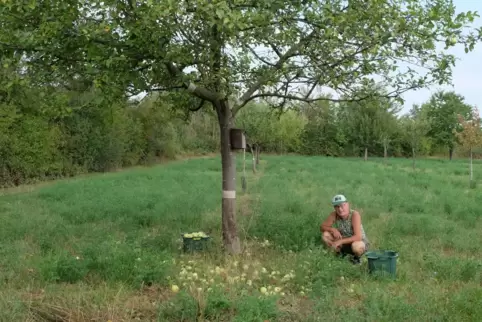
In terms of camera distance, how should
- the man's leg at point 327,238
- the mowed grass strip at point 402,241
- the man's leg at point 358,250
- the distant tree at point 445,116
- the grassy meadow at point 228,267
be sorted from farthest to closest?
the distant tree at point 445,116 < the man's leg at point 327,238 < the man's leg at point 358,250 < the mowed grass strip at point 402,241 < the grassy meadow at point 228,267

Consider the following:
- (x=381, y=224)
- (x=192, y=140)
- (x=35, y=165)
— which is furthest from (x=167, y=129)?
(x=381, y=224)

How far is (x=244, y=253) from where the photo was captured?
6.89 m

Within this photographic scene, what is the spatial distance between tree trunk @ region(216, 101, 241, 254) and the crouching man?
1295 mm

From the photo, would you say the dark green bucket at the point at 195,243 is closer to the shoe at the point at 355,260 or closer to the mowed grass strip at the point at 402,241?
the mowed grass strip at the point at 402,241

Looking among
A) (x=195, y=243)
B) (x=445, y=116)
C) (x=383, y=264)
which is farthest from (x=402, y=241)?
(x=445, y=116)

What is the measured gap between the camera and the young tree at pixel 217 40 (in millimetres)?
5551

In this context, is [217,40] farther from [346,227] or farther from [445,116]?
[445,116]

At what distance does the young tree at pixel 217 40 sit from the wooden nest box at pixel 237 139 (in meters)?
0.47

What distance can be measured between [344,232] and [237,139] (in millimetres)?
2016

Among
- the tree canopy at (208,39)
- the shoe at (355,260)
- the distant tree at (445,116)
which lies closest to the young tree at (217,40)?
the tree canopy at (208,39)

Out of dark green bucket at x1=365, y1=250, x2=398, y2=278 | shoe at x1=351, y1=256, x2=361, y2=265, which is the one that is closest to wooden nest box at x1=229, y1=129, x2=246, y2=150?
shoe at x1=351, y1=256, x2=361, y2=265

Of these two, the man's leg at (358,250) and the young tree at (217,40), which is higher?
the young tree at (217,40)

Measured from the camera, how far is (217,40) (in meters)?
6.25

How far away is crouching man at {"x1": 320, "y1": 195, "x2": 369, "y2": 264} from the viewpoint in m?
6.66
